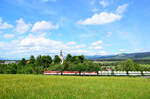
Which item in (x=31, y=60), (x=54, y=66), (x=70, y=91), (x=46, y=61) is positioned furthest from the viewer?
(x=46, y=61)

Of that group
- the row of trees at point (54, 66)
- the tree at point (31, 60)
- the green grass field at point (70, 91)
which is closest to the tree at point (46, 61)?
the row of trees at point (54, 66)

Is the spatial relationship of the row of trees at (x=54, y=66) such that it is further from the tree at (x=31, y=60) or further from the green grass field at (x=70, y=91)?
the green grass field at (x=70, y=91)

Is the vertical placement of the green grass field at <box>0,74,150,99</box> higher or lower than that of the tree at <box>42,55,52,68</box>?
lower

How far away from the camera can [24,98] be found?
11.8 m

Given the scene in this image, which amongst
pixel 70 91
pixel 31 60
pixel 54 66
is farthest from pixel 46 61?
pixel 70 91

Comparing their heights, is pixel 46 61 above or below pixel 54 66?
above

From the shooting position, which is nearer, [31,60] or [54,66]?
[54,66]

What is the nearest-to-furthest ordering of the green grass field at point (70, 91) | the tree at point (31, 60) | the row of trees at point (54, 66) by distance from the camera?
the green grass field at point (70, 91) → the row of trees at point (54, 66) → the tree at point (31, 60)

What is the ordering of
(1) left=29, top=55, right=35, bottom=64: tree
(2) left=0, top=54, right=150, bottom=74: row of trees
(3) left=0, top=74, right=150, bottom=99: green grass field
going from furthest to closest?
1. (1) left=29, top=55, right=35, bottom=64: tree
2. (2) left=0, top=54, right=150, bottom=74: row of trees
3. (3) left=0, top=74, right=150, bottom=99: green grass field

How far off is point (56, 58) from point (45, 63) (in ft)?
24.7

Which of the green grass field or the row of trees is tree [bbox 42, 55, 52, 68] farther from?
the green grass field

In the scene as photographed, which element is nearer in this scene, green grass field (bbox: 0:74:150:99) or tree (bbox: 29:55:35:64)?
green grass field (bbox: 0:74:150:99)

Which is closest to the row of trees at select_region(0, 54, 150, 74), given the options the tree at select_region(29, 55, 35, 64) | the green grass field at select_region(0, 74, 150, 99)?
the tree at select_region(29, 55, 35, 64)

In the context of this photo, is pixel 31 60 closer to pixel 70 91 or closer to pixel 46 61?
pixel 46 61
